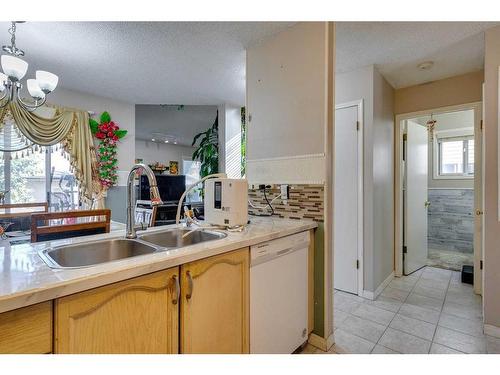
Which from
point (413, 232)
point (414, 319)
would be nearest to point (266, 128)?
point (414, 319)

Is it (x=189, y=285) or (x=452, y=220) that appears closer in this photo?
(x=189, y=285)

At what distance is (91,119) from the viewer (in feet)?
11.8

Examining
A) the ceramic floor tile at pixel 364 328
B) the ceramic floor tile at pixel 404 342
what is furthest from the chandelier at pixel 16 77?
the ceramic floor tile at pixel 404 342

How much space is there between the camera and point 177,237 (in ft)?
5.13

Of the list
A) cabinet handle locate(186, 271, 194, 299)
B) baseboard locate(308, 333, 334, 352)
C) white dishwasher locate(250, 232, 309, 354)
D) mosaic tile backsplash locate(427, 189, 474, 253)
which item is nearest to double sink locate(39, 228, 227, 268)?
cabinet handle locate(186, 271, 194, 299)

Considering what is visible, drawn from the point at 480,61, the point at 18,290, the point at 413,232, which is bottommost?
the point at 413,232

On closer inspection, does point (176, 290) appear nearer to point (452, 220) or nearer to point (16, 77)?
→ point (16, 77)

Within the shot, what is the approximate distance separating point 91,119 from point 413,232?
4.45 metres

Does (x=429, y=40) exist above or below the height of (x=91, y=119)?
above

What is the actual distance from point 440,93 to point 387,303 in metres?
2.29

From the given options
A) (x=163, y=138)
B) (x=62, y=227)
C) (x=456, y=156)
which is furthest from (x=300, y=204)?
(x=163, y=138)

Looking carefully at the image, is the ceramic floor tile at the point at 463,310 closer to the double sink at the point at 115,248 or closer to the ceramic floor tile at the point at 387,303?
the ceramic floor tile at the point at 387,303

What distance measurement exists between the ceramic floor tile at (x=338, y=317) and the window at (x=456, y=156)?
339 centimetres
